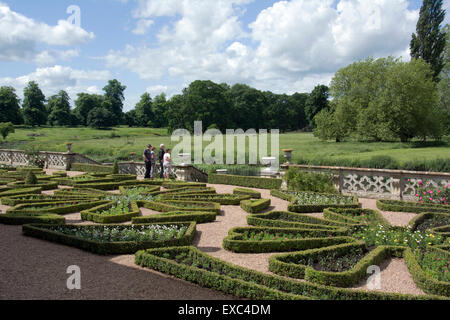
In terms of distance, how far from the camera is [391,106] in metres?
36.0

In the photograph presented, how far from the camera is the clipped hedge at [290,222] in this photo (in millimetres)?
9234

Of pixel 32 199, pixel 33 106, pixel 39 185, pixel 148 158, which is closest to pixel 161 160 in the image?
pixel 148 158

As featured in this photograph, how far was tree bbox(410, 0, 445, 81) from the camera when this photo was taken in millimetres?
37656

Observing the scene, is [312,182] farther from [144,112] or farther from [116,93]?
[116,93]

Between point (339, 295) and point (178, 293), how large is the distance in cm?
248

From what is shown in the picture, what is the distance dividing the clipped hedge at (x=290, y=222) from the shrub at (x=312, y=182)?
4856 millimetres

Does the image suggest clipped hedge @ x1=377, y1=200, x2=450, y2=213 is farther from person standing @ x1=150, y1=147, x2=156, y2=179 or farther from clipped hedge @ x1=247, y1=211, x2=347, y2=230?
person standing @ x1=150, y1=147, x2=156, y2=179

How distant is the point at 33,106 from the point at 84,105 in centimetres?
1270

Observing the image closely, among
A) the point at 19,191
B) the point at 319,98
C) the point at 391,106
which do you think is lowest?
the point at 19,191

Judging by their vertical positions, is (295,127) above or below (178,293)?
above

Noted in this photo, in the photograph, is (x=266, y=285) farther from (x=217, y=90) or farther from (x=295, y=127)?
(x=295, y=127)

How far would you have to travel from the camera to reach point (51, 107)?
84.1m
